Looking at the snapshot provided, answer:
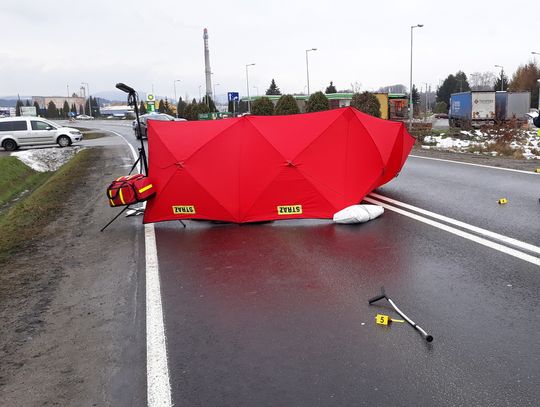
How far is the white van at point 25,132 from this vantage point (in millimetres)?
27141

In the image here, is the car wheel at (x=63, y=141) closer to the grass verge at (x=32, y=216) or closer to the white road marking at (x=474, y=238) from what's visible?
the grass verge at (x=32, y=216)

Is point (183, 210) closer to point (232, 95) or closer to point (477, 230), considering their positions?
point (477, 230)

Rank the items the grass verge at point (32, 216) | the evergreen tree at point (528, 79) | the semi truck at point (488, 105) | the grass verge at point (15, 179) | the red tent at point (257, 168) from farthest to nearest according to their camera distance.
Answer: the evergreen tree at point (528, 79), the semi truck at point (488, 105), the grass verge at point (15, 179), the red tent at point (257, 168), the grass verge at point (32, 216)

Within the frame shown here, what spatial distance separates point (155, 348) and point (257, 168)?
4515 millimetres

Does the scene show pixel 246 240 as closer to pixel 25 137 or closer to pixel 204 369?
pixel 204 369

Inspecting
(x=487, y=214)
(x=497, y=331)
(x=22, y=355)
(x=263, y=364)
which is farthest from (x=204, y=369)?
(x=487, y=214)

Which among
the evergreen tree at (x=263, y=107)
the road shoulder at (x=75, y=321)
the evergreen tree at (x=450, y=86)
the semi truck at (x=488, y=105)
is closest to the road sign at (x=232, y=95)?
the evergreen tree at (x=263, y=107)

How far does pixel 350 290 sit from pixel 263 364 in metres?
1.70

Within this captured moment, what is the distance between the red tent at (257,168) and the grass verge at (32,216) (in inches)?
78.0

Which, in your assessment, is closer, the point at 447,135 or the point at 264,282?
the point at 264,282

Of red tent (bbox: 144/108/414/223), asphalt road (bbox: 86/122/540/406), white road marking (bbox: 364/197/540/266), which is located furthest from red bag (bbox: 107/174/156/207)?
white road marking (bbox: 364/197/540/266)

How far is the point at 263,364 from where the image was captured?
372 centimetres

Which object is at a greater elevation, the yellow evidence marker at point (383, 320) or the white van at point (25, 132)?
the white van at point (25, 132)

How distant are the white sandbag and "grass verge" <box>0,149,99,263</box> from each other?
4.85 meters
